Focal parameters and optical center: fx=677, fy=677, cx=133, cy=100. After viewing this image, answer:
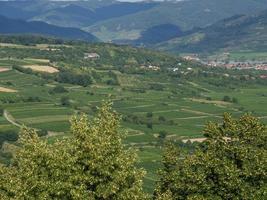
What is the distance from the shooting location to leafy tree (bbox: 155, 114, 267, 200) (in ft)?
151

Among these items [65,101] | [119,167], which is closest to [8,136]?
[65,101]

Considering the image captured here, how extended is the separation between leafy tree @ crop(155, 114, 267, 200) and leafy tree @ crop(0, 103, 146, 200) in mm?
3072

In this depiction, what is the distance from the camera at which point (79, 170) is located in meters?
43.1

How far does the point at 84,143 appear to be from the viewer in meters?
43.5

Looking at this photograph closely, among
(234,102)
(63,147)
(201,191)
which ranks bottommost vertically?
(234,102)

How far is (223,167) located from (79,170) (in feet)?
33.3

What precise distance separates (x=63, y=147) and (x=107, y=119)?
3.95 m

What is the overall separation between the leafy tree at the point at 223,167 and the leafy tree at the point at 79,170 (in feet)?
10.1

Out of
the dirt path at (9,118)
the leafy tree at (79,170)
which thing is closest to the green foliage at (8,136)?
the dirt path at (9,118)

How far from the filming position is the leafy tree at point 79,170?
42344mm

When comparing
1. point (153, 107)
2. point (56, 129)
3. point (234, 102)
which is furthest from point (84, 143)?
point (234, 102)

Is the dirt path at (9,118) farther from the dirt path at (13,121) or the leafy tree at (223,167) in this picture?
the leafy tree at (223,167)

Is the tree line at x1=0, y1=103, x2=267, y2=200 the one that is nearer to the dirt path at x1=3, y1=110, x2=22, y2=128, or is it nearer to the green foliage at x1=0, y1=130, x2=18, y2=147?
the green foliage at x1=0, y1=130, x2=18, y2=147

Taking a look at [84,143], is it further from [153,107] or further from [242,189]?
[153,107]
